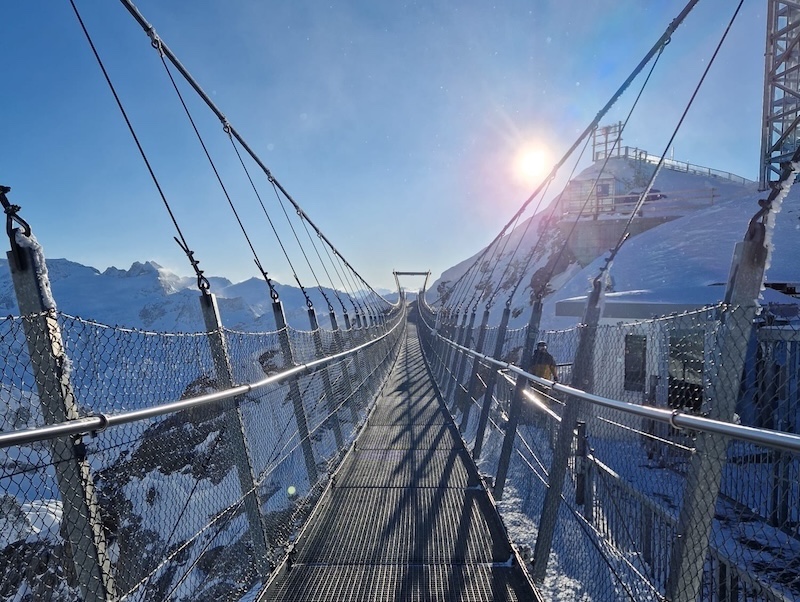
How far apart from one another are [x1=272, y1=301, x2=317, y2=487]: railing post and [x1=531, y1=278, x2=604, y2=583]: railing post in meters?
1.65

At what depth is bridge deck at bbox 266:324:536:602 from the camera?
2396mm

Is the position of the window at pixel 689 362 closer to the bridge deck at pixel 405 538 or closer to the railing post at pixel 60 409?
the bridge deck at pixel 405 538

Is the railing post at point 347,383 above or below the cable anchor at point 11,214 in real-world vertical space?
below

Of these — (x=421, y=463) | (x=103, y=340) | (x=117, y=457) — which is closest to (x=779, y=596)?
(x=421, y=463)

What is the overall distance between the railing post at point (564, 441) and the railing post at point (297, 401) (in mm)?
1646

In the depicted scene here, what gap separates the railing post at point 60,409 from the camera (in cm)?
133

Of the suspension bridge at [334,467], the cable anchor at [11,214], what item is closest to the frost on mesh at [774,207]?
the suspension bridge at [334,467]

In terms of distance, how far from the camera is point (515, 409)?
316 centimetres

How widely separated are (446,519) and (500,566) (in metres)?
0.60

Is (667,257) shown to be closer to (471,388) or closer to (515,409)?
(471,388)

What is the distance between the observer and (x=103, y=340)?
182 cm

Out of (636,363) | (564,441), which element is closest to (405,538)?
(564,441)

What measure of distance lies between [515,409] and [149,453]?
2.21 m

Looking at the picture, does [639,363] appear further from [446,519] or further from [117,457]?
[117,457]
